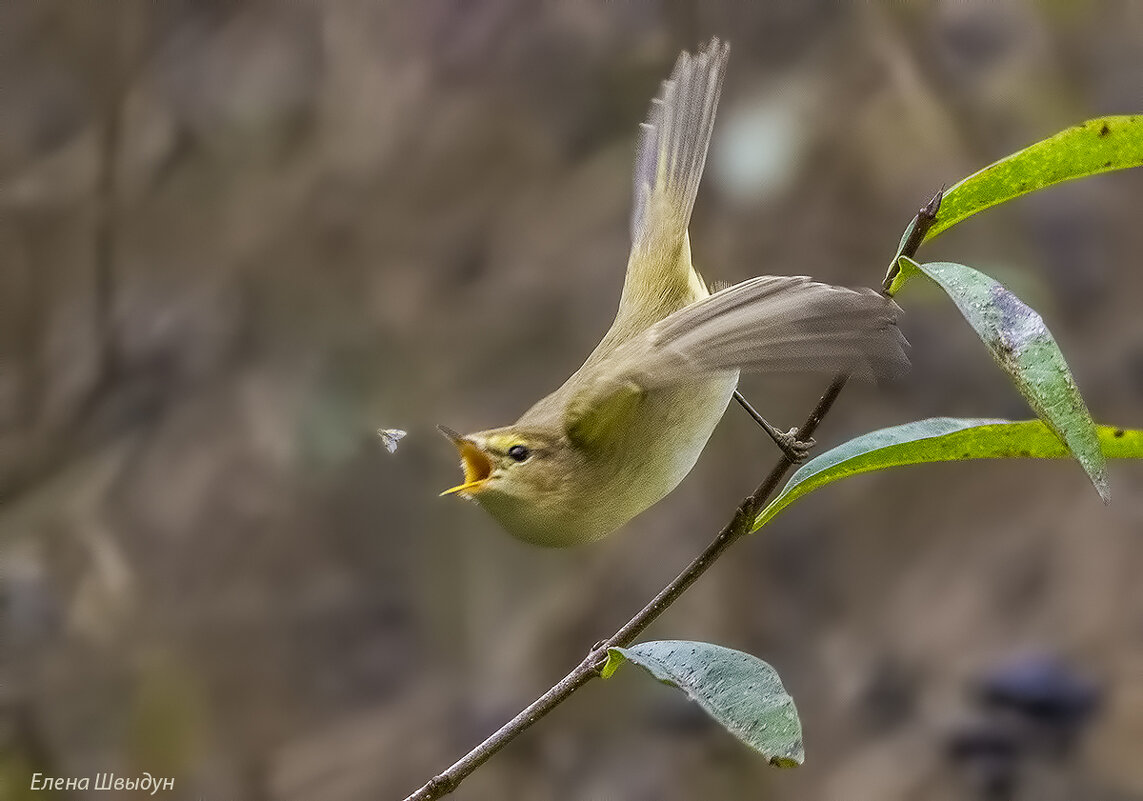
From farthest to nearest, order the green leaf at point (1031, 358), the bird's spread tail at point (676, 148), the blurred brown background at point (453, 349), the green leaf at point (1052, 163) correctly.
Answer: the blurred brown background at point (453, 349), the bird's spread tail at point (676, 148), the green leaf at point (1052, 163), the green leaf at point (1031, 358)

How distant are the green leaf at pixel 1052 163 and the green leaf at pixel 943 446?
0.34 ft

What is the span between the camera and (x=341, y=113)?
A: 1.92 meters

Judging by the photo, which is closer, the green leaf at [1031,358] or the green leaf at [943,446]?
the green leaf at [1031,358]

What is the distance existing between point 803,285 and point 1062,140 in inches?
6.3

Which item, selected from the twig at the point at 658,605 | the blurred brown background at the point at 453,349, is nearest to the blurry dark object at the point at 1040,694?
the blurred brown background at the point at 453,349

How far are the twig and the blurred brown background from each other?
3.94ft

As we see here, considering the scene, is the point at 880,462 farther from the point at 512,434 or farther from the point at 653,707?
the point at 653,707

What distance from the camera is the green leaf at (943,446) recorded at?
0.64 metres

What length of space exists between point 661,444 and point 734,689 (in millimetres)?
170

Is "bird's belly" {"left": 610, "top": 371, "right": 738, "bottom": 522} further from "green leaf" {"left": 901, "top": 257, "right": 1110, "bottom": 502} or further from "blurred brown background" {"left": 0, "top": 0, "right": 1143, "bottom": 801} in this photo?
"blurred brown background" {"left": 0, "top": 0, "right": 1143, "bottom": 801}

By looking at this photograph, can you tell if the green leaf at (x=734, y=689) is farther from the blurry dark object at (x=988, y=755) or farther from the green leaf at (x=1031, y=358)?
the blurry dark object at (x=988, y=755)

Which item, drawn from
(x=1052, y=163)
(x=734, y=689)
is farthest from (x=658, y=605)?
(x=1052, y=163)

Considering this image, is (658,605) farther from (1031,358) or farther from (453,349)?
(453,349)

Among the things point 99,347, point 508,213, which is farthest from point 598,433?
point 99,347
